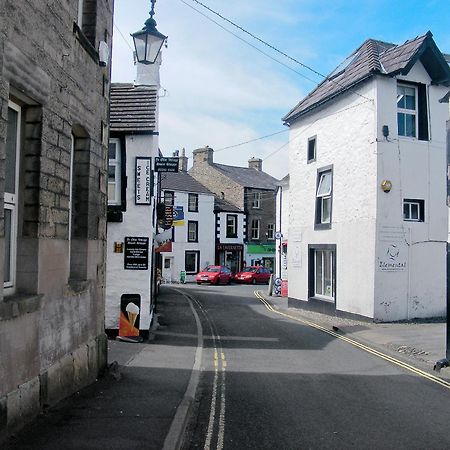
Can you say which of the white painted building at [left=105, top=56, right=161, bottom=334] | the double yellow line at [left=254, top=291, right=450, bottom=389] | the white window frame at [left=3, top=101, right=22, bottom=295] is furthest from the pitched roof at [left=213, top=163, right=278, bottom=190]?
the white window frame at [left=3, top=101, right=22, bottom=295]

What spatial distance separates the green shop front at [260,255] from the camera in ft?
164

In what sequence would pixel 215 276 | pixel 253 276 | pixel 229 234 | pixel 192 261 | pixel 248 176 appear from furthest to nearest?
pixel 248 176 → pixel 229 234 → pixel 192 261 → pixel 253 276 → pixel 215 276

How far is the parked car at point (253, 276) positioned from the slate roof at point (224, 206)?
6823 mm

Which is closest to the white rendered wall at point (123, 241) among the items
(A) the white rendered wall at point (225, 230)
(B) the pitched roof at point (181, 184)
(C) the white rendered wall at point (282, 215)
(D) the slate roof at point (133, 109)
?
(D) the slate roof at point (133, 109)

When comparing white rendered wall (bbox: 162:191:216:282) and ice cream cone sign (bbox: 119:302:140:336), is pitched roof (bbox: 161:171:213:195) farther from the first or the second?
ice cream cone sign (bbox: 119:302:140:336)

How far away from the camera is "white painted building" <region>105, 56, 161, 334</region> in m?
13.9

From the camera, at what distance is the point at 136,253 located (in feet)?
46.1

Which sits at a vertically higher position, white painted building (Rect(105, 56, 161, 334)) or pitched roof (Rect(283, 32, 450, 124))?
pitched roof (Rect(283, 32, 450, 124))

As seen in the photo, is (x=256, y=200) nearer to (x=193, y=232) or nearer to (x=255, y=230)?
(x=255, y=230)

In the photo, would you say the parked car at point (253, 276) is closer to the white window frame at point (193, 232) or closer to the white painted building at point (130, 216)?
the white window frame at point (193, 232)

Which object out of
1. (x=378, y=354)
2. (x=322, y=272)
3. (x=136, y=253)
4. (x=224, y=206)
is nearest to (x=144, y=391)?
(x=378, y=354)

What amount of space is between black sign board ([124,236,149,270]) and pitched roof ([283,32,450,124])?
8.52 m

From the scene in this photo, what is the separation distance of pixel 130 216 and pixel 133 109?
10.5 ft

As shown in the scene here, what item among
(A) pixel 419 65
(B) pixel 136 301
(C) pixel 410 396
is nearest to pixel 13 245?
(C) pixel 410 396
